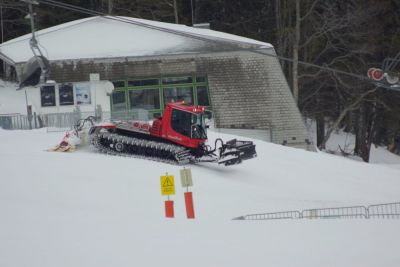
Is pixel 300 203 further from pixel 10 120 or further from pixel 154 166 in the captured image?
pixel 10 120

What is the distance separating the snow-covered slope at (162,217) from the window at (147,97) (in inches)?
442

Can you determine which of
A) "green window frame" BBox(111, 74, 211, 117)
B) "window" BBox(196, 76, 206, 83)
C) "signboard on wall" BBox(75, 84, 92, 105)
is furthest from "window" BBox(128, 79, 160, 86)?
"signboard on wall" BBox(75, 84, 92, 105)

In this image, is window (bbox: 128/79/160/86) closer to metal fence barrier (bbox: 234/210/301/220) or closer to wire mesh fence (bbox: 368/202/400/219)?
wire mesh fence (bbox: 368/202/400/219)

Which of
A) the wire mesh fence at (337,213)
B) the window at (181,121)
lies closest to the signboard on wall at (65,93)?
the window at (181,121)

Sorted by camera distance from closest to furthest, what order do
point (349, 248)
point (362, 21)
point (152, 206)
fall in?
point (349, 248), point (152, 206), point (362, 21)

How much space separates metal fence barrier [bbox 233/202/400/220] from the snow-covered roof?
15549 millimetres

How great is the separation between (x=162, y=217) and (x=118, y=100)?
20.1 m

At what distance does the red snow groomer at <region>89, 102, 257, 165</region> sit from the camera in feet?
68.8

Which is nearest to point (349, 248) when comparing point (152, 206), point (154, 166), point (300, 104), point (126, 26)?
point (152, 206)

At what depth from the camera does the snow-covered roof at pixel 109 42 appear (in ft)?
107

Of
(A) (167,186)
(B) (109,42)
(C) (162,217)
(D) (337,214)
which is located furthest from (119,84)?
(C) (162,217)

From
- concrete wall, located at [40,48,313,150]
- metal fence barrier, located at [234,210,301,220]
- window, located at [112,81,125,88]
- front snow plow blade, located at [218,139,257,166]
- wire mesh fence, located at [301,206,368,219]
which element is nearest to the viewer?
metal fence barrier, located at [234,210,301,220]

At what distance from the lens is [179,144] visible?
2141 cm

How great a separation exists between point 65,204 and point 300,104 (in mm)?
30541
